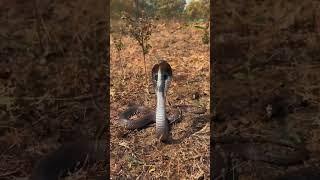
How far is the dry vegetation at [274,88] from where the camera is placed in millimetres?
2568

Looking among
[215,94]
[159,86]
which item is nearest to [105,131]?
[215,94]

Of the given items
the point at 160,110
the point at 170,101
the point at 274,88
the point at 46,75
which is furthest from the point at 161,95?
the point at 46,75

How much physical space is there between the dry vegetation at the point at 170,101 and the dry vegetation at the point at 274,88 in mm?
441

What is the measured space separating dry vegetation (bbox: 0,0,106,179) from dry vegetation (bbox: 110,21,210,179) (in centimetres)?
69

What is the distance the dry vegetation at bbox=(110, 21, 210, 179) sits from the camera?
3156 mm

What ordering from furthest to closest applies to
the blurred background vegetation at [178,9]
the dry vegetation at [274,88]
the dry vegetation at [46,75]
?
the blurred background vegetation at [178,9] < the dry vegetation at [274,88] < the dry vegetation at [46,75]

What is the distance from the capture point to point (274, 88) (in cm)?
277

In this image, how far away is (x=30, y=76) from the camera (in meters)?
2.42

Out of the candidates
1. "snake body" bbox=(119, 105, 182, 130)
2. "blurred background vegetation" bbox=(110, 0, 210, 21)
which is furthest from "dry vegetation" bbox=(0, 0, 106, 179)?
"blurred background vegetation" bbox=(110, 0, 210, 21)

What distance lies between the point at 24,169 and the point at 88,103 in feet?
1.55

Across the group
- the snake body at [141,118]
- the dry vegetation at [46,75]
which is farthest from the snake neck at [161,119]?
the dry vegetation at [46,75]

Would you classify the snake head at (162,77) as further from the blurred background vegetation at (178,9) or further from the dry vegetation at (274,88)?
the blurred background vegetation at (178,9)

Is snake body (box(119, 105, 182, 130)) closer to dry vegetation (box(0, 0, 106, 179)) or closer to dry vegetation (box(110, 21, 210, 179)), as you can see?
dry vegetation (box(110, 21, 210, 179))

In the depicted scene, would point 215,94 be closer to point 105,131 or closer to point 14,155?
point 105,131
